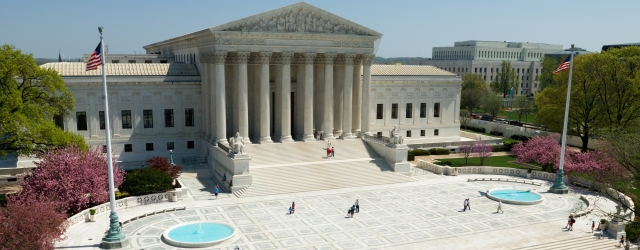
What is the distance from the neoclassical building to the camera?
Result: 55.0 metres

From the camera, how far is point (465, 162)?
200 feet

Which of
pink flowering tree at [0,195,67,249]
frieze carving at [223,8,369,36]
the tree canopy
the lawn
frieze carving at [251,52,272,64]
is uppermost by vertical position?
frieze carving at [223,8,369,36]

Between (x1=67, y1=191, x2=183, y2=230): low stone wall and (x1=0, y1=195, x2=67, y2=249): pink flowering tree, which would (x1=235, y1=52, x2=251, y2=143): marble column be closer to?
(x1=67, y1=191, x2=183, y2=230): low stone wall

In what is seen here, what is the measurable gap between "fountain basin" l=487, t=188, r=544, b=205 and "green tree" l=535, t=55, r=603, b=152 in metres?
19.8

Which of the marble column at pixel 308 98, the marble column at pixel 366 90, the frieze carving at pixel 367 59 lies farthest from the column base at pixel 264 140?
the frieze carving at pixel 367 59

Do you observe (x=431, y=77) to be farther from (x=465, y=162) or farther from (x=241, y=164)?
(x=241, y=164)

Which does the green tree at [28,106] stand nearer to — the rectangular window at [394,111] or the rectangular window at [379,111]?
the rectangular window at [379,111]

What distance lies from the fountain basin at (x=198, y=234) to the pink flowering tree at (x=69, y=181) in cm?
769

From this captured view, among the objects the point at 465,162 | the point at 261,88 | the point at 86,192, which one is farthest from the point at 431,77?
the point at 86,192

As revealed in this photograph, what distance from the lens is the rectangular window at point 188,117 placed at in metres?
59.9

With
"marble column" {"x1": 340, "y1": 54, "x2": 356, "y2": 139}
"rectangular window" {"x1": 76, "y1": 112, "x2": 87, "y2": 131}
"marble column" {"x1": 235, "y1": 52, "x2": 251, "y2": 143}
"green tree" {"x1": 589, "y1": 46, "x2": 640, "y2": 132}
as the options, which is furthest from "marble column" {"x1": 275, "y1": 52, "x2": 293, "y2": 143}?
"green tree" {"x1": 589, "y1": 46, "x2": 640, "y2": 132}

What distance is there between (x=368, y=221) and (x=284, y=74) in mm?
23784

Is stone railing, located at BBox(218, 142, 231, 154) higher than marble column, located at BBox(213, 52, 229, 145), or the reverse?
marble column, located at BBox(213, 52, 229, 145)

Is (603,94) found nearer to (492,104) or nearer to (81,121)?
(492,104)
